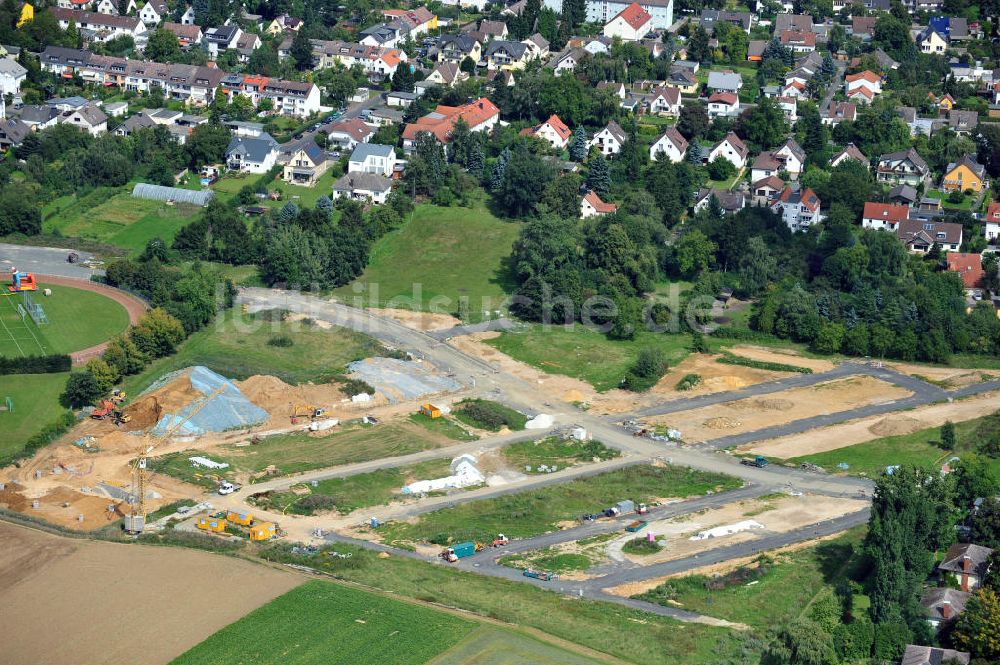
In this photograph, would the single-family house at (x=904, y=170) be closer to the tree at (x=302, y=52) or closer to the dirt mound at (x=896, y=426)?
the dirt mound at (x=896, y=426)

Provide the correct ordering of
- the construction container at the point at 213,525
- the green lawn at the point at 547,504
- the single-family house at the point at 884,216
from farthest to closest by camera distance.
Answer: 1. the single-family house at the point at 884,216
2. the green lawn at the point at 547,504
3. the construction container at the point at 213,525

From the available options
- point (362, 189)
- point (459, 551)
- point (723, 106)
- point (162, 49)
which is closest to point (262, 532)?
point (459, 551)

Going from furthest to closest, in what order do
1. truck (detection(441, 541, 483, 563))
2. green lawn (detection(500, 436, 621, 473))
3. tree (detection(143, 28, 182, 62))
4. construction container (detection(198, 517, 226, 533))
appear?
tree (detection(143, 28, 182, 62)) → green lawn (detection(500, 436, 621, 473)) → construction container (detection(198, 517, 226, 533)) → truck (detection(441, 541, 483, 563))

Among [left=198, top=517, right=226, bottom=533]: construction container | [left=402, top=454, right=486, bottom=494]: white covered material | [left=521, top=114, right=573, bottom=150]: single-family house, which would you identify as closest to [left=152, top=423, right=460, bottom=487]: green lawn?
[left=402, top=454, right=486, bottom=494]: white covered material

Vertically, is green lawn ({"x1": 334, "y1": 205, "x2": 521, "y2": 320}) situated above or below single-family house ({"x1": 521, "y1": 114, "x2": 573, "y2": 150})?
below

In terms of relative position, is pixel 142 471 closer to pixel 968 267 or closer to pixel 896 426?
pixel 896 426

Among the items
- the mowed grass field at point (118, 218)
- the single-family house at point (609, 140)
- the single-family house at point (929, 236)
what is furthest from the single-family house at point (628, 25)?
the mowed grass field at point (118, 218)

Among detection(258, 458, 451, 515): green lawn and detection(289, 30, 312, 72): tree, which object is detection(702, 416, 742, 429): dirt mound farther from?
detection(289, 30, 312, 72): tree
